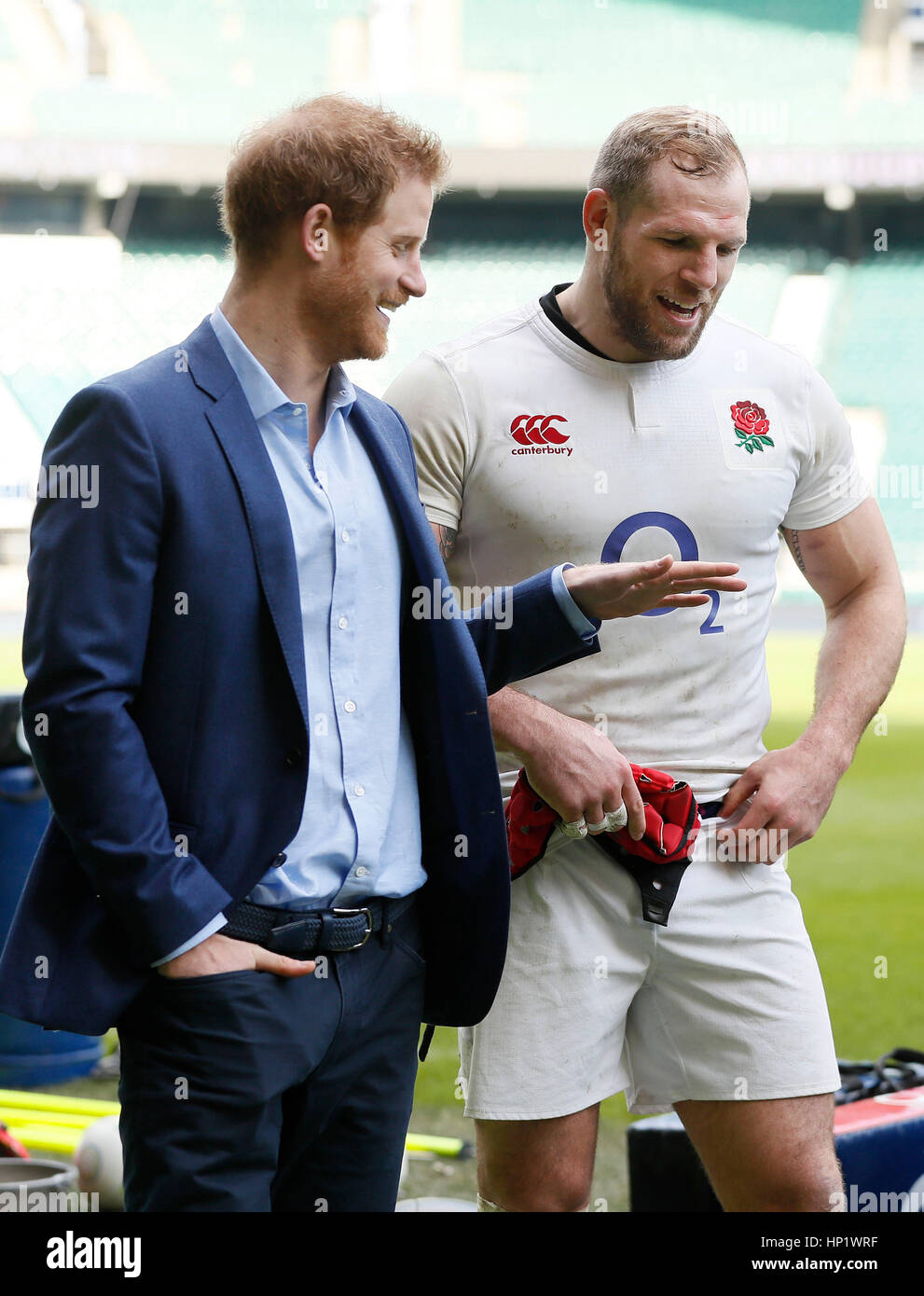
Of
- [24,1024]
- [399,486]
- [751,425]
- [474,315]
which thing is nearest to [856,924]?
[24,1024]

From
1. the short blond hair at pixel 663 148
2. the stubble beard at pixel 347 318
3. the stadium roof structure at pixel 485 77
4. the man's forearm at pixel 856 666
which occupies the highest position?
the stadium roof structure at pixel 485 77

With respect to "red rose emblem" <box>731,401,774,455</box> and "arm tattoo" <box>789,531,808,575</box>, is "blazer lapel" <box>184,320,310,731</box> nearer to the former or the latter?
"red rose emblem" <box>731,401,774,455</box>

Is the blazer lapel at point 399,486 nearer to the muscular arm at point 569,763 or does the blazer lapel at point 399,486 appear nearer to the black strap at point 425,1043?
the muscular arm at point 569,763

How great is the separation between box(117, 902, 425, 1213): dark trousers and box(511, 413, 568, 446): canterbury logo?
734mm

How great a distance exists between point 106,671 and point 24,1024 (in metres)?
3.07

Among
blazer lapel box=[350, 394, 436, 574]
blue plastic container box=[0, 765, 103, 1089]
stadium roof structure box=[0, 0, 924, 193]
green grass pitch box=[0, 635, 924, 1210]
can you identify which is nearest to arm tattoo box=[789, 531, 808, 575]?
green grass pitch box=[0, 635, 924, 1210]

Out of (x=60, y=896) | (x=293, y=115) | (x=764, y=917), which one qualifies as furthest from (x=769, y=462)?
(x=60, y=896)

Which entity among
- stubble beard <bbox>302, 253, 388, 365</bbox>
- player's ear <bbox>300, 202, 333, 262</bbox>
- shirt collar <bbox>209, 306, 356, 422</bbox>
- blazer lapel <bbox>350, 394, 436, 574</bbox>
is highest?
player's ear <bbox>300, 202, 333, 262</bbox>

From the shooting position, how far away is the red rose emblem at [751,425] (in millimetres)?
2049

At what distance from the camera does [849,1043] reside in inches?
173

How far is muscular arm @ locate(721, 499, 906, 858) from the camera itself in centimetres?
199

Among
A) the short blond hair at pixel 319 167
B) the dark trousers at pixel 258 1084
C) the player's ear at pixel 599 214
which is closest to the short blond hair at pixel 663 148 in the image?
the player's ear at pixel 599 214

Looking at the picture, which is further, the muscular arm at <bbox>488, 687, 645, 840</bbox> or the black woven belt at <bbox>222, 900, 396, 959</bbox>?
the muscular arm at <bbox>488, 687, 645, 840</bbox>

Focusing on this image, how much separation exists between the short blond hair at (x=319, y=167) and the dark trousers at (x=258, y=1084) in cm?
72
